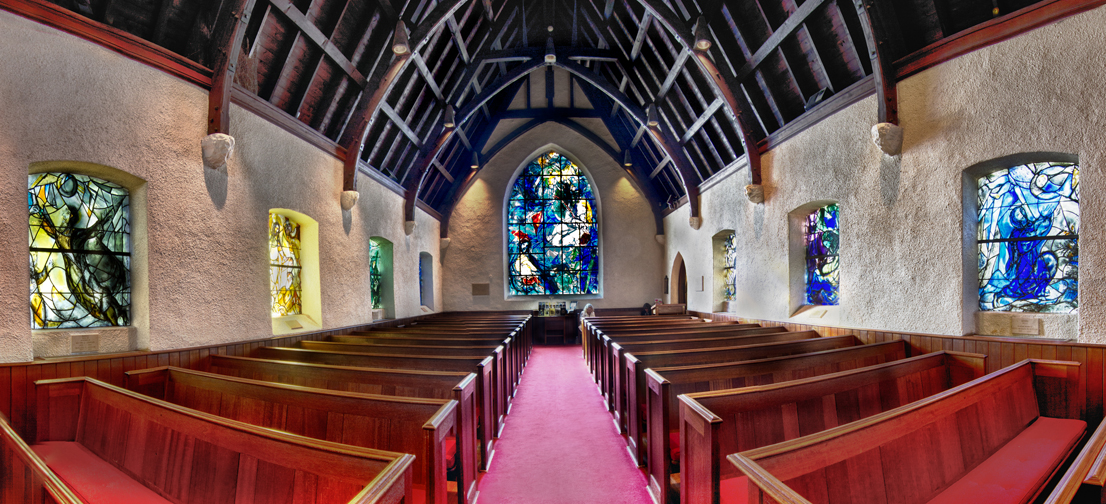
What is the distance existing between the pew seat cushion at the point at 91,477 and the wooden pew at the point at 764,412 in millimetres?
2091

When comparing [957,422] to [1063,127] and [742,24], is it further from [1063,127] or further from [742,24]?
[742,24]

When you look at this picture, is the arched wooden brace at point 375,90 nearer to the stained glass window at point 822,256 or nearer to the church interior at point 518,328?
the church interior at point 518,328

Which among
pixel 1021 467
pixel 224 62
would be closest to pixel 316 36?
pixel 224 62

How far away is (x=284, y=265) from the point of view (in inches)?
198

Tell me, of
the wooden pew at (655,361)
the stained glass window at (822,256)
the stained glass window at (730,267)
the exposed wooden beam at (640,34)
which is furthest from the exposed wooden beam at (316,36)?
the stained glass window at (730,267)

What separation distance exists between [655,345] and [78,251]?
435cm

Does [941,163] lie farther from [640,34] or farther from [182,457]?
[182,457]

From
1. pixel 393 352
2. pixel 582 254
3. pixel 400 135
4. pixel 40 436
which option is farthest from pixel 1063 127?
pixel 582 254

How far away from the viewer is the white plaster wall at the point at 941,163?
2.98 meters

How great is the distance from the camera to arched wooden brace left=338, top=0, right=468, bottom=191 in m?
5.14

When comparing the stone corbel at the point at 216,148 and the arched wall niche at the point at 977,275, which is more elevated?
the stone corbel at the point at 216,148

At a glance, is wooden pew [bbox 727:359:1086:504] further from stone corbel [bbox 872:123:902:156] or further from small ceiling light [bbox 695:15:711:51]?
small ceiling light [bbox 695:15:711:51]

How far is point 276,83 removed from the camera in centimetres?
450

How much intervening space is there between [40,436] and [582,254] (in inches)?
376
